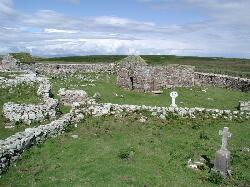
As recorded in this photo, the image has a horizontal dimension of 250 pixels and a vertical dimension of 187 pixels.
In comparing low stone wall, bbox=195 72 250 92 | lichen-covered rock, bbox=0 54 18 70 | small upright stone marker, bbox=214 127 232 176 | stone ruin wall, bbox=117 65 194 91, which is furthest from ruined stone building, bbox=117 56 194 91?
lichen-covered rock, bbox=0 54 18 70

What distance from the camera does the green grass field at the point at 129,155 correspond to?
15.3 metres

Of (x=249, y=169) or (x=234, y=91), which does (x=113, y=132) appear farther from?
(x=234, y=91)

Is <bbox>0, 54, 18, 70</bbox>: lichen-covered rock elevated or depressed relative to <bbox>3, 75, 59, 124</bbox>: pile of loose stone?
elevated

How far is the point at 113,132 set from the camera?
22.2 meters

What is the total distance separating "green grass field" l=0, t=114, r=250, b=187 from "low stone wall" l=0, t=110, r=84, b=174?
0.34 meters

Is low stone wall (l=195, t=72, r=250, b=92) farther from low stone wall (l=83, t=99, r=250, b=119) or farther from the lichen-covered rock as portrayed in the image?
the lichen-covered rock

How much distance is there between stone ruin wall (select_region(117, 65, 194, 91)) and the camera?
39375 millimetres

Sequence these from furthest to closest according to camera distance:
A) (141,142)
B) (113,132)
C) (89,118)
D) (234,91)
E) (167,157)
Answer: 1. (234,91)
2. (89,118)
3. (113,132)
4. (141,142)
5. (167,157)

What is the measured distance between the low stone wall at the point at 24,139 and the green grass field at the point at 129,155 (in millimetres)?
341

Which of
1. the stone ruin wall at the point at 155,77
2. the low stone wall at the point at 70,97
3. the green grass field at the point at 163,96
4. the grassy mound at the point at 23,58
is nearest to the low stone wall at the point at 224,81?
the green grass field at the point at 163,96

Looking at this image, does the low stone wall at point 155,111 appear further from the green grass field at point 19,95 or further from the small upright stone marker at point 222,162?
the small upright stone marker at point 222,162

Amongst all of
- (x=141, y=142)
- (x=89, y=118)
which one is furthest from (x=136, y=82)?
(x=141, y=142)

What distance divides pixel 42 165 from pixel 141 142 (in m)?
5.40

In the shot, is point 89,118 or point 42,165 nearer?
point 42,165
